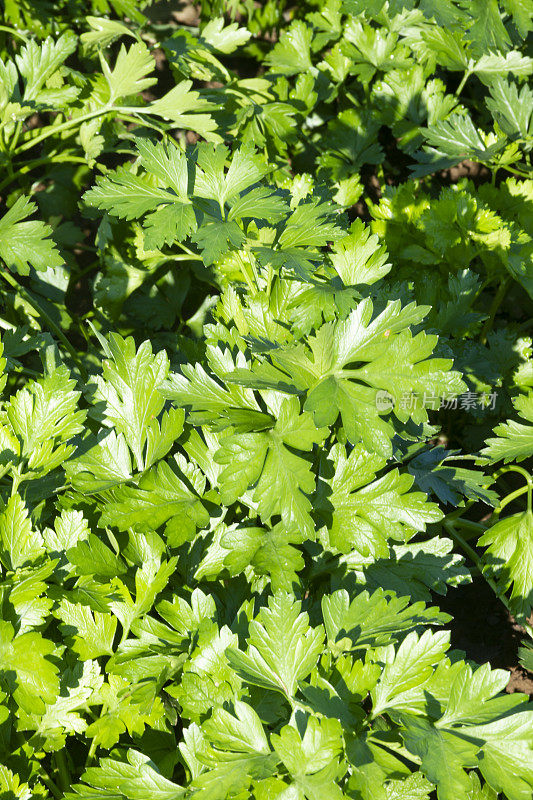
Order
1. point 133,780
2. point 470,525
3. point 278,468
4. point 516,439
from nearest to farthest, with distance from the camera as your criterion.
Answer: point 133,780, point 278,468, point 516,439, point 470,525

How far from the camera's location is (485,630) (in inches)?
74.5

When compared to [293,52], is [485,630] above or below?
below

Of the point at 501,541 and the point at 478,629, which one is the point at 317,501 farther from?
the point at 478,629

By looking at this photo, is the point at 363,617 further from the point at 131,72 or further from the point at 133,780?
the point at 131,72

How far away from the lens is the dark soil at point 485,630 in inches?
71.9

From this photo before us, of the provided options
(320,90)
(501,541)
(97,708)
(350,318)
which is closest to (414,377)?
(350,318)

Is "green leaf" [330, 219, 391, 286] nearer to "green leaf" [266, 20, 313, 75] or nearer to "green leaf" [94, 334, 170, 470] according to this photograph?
"green leaf" [94, 334, 170, 470]

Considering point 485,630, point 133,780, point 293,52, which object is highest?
point 293,52

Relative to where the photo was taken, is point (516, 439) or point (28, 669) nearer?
point (28, 669)

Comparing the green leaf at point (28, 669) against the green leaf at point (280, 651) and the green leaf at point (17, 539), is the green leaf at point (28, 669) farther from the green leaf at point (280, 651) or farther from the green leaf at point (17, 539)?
the green leaf at point (280, 651)

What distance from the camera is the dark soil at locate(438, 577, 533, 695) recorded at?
183 cm

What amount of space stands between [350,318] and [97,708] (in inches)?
34.4

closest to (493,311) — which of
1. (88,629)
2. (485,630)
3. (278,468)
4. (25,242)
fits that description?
(485,630)

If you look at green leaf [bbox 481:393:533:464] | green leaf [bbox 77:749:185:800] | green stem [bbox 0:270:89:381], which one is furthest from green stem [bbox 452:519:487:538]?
green stem [bbox 0:270:89:381]
